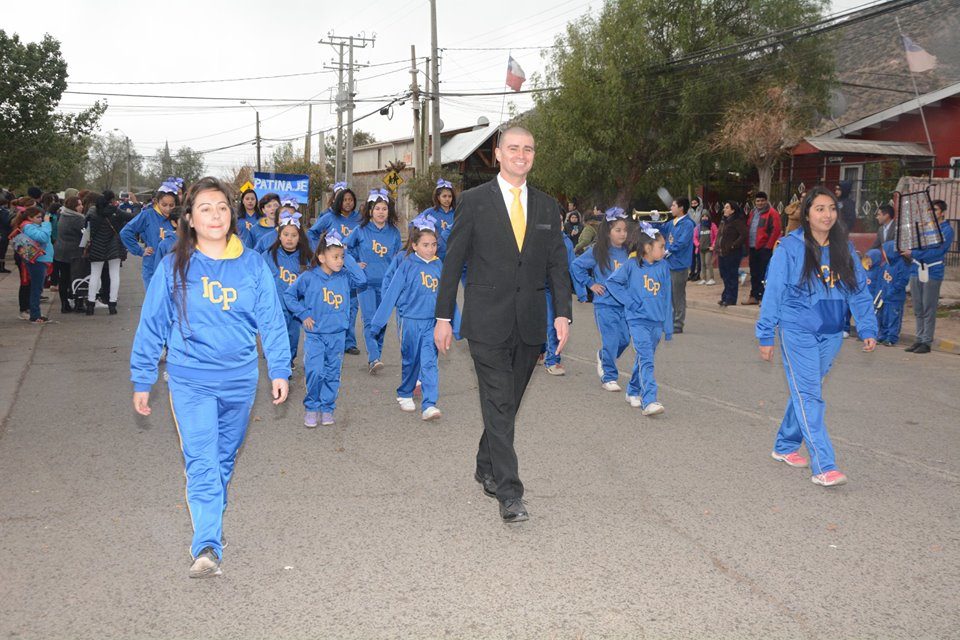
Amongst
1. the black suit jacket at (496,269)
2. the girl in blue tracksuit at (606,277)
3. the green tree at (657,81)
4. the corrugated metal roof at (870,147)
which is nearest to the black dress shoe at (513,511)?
the black suit jacket at (496,269)

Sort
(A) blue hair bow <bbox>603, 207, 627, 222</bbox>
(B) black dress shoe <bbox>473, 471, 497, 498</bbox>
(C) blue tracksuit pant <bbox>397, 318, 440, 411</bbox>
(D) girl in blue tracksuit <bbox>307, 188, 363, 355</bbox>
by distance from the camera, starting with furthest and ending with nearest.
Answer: (D) girl in blue tracksuit <bbox>307, 188, 363, 355</bbox>, (A) blue hair bow <bbox>603, 207, 627, 222</bbox>, (C) blue tracksuit pant <bbox>397, 318, 440, 411</bbox>, (B) black dress shoe <bbox>473, 471, 497, 498</bbox>

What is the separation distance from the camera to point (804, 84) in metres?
26.9

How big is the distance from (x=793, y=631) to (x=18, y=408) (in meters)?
6.68

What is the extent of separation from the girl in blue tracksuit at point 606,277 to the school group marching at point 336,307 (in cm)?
1

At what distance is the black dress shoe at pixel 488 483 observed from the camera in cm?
534

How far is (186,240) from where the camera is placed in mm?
Answer: 4219

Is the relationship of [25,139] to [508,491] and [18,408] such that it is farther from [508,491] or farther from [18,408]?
[508,491]

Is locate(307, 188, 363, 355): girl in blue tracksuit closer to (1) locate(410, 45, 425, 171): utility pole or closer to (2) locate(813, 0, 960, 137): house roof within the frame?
(2) locate(813, 0, 960, 137): house roof

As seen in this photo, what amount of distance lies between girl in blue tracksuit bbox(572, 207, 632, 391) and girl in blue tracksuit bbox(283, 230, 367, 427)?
221 cm

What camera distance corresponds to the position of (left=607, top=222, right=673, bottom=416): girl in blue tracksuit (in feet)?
25.5

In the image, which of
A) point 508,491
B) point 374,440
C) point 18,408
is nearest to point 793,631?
point 508,491

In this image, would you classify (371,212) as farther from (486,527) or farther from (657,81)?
(657,81)

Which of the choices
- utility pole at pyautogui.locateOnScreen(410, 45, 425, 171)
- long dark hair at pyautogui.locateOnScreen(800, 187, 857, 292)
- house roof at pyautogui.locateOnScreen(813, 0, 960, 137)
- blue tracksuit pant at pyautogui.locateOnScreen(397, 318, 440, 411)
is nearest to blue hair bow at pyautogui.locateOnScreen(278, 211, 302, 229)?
blue tracksuit pant at pyautogui.locateOnScreen(397, 318, 440, 411)

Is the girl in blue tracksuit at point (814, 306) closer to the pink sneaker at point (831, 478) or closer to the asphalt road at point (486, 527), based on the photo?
the pink sneaker at point (831, 478)
